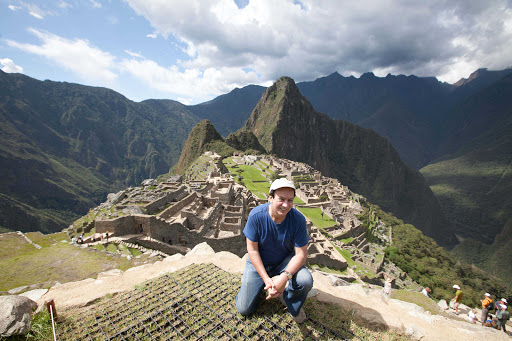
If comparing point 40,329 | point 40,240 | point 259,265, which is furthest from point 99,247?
point 259,265

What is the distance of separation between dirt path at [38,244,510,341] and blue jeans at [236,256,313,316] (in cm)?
102

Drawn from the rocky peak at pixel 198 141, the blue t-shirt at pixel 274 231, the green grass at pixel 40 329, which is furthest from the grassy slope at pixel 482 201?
the rocky peak at pixel 198 141

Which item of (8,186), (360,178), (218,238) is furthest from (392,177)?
(8,186)

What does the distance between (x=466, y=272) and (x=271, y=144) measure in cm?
11877

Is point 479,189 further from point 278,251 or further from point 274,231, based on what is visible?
point 274,231

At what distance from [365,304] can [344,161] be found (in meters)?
209

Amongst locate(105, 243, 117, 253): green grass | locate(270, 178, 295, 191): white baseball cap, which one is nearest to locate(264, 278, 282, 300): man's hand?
locate(270, 178, 295, 191): white baseball cap

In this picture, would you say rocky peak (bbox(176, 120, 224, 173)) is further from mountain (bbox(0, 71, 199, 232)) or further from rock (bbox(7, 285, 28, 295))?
rock (bbox(7, 285, 28, 295))

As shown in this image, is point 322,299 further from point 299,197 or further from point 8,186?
point 8,186

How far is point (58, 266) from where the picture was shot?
8180mm

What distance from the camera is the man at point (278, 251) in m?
3.41

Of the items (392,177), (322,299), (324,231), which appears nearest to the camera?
(322,299)

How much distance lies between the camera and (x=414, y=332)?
3531 mm

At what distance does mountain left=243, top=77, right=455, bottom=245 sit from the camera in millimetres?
149375
